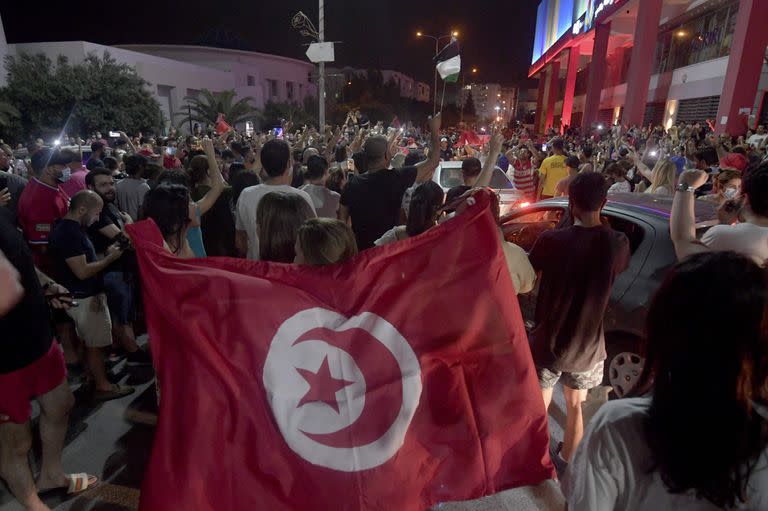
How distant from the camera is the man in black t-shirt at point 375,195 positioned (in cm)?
445

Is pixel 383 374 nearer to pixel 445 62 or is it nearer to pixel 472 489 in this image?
pixel 472 489

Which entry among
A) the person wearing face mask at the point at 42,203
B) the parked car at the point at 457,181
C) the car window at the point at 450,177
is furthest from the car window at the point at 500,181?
the person wearing face mask at the point at 42,203

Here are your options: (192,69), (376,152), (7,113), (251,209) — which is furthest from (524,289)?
(192,69)

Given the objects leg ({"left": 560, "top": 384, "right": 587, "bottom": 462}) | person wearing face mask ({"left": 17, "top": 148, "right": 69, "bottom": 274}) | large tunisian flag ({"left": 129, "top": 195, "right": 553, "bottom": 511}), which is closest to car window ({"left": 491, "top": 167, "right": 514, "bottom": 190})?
leg ({"left": 560, "top": 384, "right": 587, "bottom": 462})

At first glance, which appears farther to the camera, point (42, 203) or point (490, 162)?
point (42, 203)

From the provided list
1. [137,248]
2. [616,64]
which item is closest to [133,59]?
[616,64]

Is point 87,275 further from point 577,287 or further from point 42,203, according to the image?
point 577,287

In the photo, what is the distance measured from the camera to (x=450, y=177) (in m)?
9.61

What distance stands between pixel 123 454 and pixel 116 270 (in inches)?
65.5

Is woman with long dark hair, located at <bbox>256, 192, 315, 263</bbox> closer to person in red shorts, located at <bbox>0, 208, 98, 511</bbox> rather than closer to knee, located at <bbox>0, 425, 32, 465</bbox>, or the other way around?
person in red shorts, located at <bbox>0, 208, 98, 511</bbox>

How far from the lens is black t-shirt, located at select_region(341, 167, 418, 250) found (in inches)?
175

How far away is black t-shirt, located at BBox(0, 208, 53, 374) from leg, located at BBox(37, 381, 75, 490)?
0.33 m

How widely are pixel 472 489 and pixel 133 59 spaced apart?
46.5m

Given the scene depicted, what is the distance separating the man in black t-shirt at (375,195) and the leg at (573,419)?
6.72 ft
